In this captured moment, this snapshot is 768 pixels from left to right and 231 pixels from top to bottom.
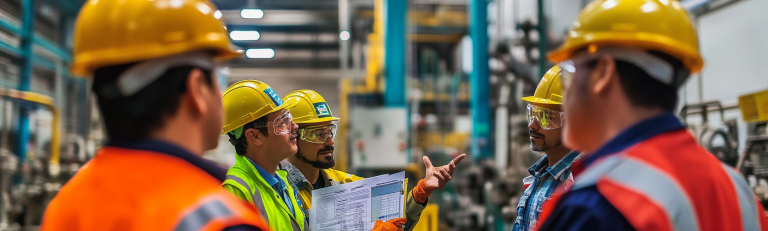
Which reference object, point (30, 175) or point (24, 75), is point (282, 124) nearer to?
point (30, 175)

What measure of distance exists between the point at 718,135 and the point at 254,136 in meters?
3.70

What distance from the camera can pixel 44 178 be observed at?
797 cm

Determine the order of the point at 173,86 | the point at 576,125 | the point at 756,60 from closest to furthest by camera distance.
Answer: the point at 173,86 < the point at 576,125 < the point at 756,60

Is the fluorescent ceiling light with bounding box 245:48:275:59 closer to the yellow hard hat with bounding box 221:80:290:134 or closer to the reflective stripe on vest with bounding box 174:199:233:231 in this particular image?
the yellow hard hat with bounding box 221:80:290:134

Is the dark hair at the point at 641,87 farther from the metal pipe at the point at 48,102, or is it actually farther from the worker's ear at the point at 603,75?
the metal pipe at the point at 48,102

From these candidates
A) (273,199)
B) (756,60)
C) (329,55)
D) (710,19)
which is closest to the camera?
(273,199)

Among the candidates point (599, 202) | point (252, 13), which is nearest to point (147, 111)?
point (599, 202)

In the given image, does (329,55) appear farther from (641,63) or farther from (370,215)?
(641,63)

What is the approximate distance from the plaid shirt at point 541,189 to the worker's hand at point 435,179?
38 centimetres

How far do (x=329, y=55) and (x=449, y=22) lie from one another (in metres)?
6.15

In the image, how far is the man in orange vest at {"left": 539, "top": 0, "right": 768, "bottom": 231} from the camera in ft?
3.87

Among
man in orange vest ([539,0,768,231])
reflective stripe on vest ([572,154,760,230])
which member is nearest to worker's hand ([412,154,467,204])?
man in orange vest ([539,0,768,231])

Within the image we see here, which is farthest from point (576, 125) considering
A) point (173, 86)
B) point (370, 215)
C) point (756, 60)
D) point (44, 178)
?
point (44, 178)

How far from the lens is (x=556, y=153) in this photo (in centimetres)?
283
